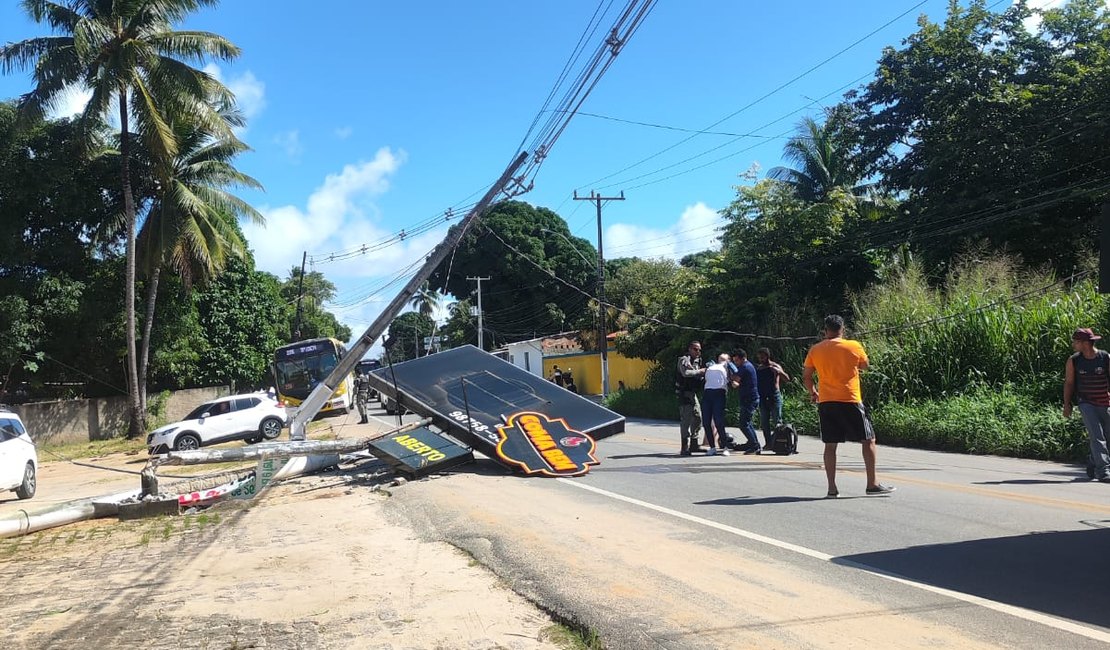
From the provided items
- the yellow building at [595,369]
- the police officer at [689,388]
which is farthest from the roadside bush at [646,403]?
the police officer at [689,388]

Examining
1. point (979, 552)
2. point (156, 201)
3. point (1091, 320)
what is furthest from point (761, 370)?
point (156, 201)

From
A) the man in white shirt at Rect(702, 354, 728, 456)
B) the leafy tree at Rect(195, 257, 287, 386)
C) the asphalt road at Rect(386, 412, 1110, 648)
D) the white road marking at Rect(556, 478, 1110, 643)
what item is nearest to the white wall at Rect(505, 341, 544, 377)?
the leafy tree at Rect(195, 257, 287, 386)

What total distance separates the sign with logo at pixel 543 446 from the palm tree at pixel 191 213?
19400 millimetres

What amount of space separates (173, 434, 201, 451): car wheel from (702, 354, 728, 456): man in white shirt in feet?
56.2

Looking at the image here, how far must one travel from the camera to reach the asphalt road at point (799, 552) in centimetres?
450

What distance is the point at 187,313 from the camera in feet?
110

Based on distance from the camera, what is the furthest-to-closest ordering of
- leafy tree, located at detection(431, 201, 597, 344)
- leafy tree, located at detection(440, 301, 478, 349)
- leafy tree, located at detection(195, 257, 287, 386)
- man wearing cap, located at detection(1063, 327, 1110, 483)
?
leafy tree, located at detection(440, 301, 478, 349), leafy tree, located at detection(431, 201, 597, 344), leafy tree, located at detection(195, 257, 287, 386), man wearing cap, located at detection(1063, 327, 1110, 483)

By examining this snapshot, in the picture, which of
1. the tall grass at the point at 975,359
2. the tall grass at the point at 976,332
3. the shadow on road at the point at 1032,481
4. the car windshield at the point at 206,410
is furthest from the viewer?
the car windshield at the point at 206,410

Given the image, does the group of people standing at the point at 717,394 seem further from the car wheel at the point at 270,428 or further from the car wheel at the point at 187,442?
the car wheel at the point at 270,428

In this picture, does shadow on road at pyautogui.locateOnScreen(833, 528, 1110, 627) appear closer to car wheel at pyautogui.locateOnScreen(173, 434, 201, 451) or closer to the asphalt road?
the asphalt road

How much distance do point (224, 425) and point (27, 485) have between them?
11.2 meters

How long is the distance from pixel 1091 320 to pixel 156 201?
2870 cm

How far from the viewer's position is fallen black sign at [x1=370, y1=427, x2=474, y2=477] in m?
11.0

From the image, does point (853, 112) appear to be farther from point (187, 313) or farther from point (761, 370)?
point (187, 313)
